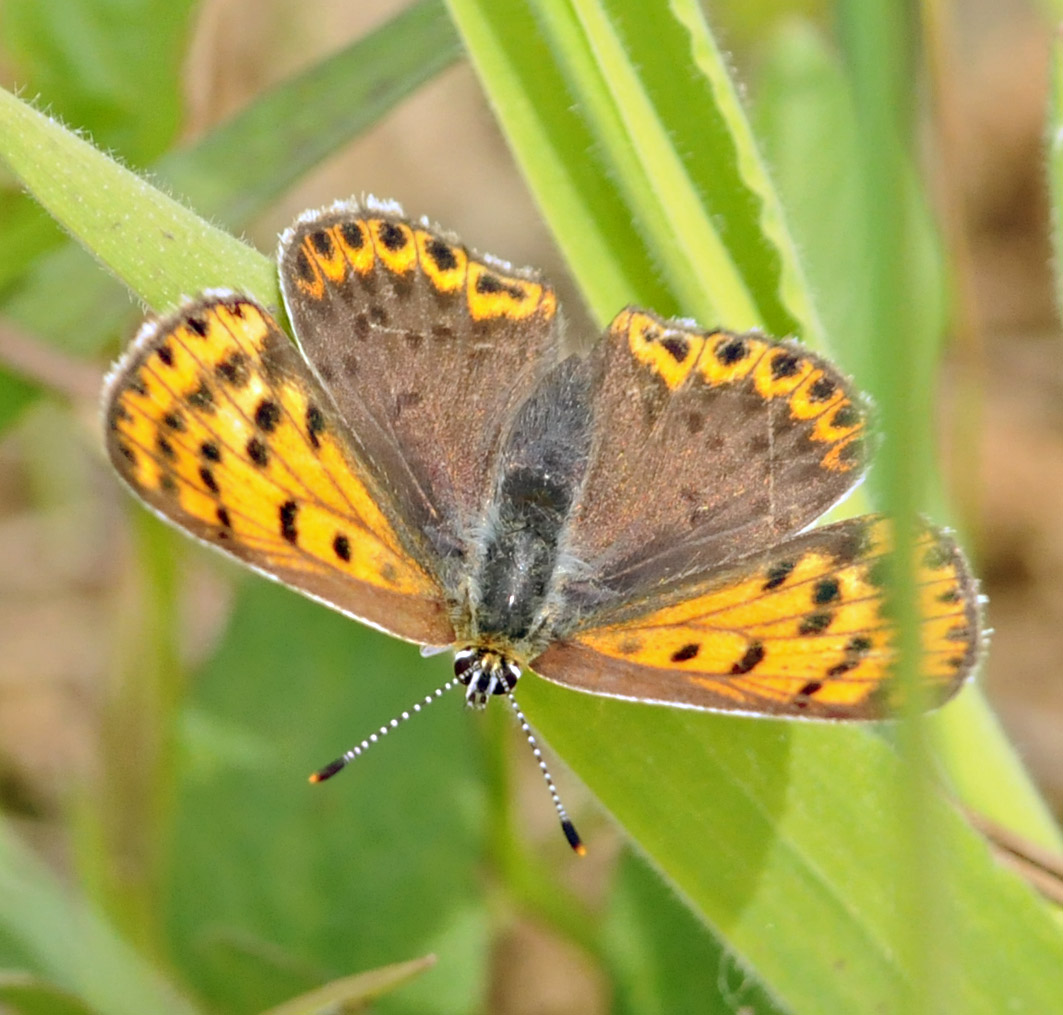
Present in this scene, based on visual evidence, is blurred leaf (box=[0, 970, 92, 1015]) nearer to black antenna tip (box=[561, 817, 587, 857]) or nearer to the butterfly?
the butterfly

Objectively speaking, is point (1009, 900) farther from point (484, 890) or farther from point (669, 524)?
point (484, 890)

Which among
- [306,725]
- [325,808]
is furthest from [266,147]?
[325,808]

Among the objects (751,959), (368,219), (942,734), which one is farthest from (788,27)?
(751,959)

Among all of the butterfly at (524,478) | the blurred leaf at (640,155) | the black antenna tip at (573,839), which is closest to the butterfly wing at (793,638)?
the butterfly at (524,478)

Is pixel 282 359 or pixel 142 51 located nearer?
pixel 282 359

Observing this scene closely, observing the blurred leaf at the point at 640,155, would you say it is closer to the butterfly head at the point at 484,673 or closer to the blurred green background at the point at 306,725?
the blurred green background at the point at 306,725

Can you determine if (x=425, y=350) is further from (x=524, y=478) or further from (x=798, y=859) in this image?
(x=798, y=859)

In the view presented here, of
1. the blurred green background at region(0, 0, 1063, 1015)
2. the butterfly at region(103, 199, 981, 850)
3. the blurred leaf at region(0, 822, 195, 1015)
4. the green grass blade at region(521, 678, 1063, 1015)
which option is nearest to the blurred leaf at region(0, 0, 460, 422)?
the blurred green background at region(0, 0, 1063, 1015)
